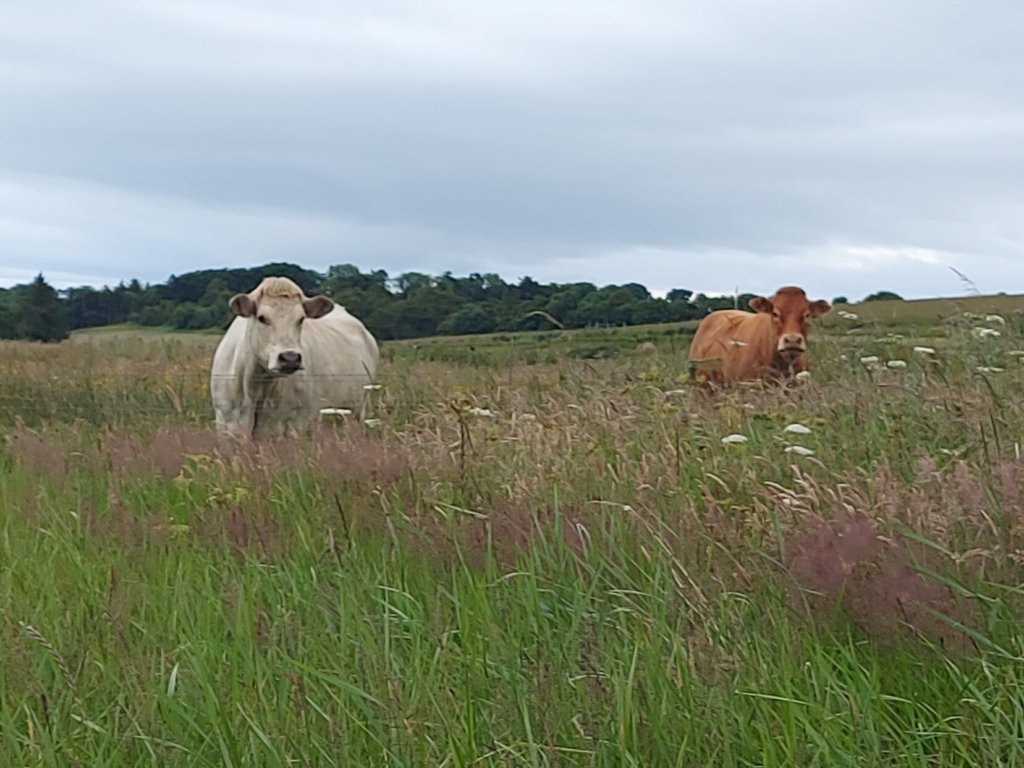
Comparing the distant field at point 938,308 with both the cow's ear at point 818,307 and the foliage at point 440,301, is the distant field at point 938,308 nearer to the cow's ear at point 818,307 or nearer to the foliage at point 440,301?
the cow's ear at point 818,307

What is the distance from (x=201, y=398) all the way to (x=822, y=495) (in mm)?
8376

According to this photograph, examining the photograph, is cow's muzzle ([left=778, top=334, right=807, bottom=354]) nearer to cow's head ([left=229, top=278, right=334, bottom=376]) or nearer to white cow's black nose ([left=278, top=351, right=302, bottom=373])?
cow's head ([left=229, top=278, right=334, bottom=376])

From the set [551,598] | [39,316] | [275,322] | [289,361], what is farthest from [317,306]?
[39,316]

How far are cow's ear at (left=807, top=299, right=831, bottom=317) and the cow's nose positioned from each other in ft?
17.7

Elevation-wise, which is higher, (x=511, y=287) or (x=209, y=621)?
(x=511, y=287)

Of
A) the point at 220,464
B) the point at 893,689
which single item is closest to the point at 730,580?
the point at 893,689

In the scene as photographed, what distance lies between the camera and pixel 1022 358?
212 inches

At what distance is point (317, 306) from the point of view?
9297mm

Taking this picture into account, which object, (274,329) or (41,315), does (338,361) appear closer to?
(274,329)

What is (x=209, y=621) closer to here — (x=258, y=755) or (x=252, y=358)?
(x=258, y=755)

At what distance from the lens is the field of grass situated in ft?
7.59

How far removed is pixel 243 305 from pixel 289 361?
0.70 meters

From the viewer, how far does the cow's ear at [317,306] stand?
30.2ft

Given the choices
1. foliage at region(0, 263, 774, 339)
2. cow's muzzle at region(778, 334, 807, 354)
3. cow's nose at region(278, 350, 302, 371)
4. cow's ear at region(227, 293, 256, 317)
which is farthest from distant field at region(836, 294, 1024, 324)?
cow's ear at region(227, 293, 256, 317)
